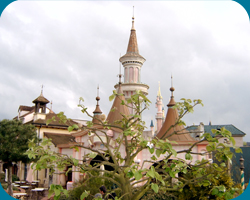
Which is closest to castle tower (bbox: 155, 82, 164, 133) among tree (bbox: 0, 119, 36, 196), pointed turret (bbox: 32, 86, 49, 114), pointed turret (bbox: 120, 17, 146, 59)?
pointed turret (bbox: 120, 17, 146, 59)

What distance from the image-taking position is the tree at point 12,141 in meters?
19.7

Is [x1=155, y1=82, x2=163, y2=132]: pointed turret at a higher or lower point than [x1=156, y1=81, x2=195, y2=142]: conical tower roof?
higher

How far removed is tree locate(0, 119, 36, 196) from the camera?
64.5ft

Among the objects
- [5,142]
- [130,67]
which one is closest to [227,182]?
[5,142]

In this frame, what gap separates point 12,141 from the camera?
65.5 feet

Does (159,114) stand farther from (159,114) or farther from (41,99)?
(41,99)

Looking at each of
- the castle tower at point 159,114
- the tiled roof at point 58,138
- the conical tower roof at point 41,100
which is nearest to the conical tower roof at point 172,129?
the tiled roof at point 58,138

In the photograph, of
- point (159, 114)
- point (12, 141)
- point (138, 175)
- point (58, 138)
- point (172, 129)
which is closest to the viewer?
point (138, 175)

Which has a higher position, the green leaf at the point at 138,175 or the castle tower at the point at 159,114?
the castle tower at the point at 159,114

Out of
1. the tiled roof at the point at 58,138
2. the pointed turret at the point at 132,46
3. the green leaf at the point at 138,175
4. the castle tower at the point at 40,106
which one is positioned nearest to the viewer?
the green leaf at the point at 138,175

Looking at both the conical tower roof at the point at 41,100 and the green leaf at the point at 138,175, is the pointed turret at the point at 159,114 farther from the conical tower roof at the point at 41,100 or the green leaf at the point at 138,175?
the green leaf at the point at 138,175

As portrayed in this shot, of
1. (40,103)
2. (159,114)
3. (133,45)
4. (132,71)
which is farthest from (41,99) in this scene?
(159,114)

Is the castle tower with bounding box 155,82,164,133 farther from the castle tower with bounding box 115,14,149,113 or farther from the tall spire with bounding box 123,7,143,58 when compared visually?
the tall spire with bounding box 123,7,143,58

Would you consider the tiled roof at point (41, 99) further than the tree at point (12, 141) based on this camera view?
Yes
